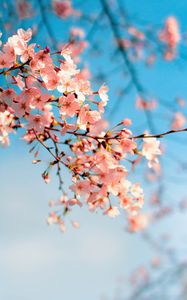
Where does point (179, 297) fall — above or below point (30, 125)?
above

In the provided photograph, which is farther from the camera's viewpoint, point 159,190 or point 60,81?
point 159,190

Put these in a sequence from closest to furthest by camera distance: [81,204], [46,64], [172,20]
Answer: [46,64] → [81,204] → [172,20]

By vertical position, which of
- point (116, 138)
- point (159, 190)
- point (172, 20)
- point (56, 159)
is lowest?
point (56, 159)

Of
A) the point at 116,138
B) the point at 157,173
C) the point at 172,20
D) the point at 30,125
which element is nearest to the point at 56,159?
the point at 30,125

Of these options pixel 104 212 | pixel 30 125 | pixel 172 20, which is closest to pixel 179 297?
pixel 172 20

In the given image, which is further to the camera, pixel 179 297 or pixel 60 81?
pixel 179 297

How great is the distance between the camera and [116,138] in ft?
7.28

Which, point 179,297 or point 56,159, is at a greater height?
point 179,297

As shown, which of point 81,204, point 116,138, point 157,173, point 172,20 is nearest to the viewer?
point 116,138

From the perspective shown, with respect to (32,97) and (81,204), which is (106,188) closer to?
(81,204)

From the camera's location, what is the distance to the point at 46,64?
2.02m

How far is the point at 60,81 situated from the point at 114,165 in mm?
606

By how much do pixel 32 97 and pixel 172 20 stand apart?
9.59 meters

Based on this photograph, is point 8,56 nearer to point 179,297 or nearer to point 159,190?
point 159,190
